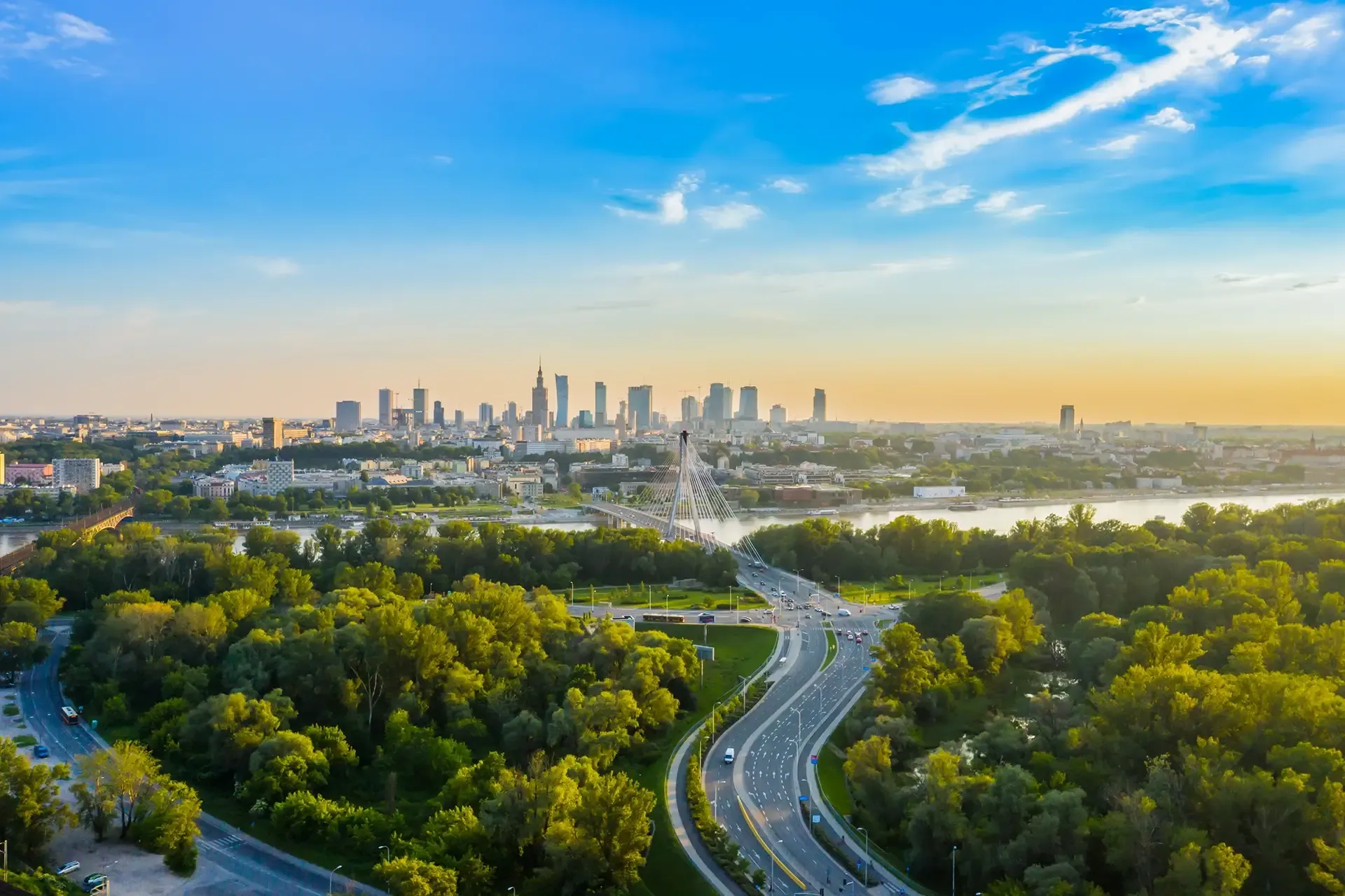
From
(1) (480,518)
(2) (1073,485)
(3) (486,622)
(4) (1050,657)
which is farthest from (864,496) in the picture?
(3) (486,622)

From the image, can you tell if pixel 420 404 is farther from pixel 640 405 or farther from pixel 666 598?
pixel 666 598

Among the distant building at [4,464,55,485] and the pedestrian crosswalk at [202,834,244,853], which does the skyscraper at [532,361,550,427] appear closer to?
the distant building at [4,464,55,485]

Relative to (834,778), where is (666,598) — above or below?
above

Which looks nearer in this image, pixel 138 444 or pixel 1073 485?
pixel 1073 485

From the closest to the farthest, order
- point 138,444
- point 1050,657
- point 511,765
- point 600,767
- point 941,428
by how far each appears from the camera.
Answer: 1. point 600,767
2. point 511,765
3. point 1050,657
4. point 138,444
5. point 941,428

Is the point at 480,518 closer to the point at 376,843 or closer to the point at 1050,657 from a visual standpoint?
the point at 1050,657

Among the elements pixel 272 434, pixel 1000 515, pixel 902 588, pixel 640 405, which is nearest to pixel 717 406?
pixel 640 405

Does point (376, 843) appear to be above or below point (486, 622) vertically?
below
